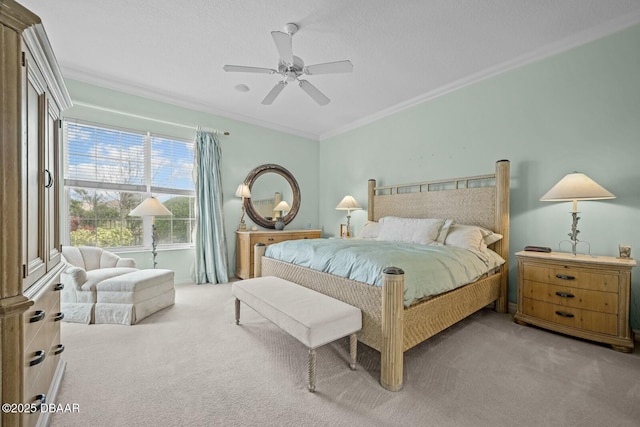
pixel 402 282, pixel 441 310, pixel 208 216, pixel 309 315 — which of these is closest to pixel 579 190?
pixel 441 310

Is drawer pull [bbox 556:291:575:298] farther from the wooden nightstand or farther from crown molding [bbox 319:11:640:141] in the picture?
crown molding [bbox 319:11:640:141]

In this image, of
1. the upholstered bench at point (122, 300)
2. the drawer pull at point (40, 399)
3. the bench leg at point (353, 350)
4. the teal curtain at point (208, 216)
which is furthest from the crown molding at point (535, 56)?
the drawer pull at point (40, 399)

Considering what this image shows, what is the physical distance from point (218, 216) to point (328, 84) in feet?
8.78

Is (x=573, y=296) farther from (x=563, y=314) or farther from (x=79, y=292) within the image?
(x=79, y=292)

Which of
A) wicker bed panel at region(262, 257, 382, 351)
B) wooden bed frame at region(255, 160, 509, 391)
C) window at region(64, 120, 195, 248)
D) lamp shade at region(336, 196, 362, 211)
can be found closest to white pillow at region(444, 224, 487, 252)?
wooden bed frame at region(255, 160, 509, 391)

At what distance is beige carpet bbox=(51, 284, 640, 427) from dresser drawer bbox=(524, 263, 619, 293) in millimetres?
498

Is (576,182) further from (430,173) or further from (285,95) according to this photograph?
(285,95)

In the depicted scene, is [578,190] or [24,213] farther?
[578,190]

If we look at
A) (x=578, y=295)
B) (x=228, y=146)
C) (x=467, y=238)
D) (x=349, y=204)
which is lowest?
(x=578, y=295)

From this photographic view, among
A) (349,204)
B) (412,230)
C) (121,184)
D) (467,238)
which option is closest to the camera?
(467,238)

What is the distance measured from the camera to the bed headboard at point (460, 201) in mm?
3039

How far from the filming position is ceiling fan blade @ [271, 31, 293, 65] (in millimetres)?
2023

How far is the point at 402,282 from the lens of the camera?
66.4 inches

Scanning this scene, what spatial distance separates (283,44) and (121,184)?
3.17 meters
